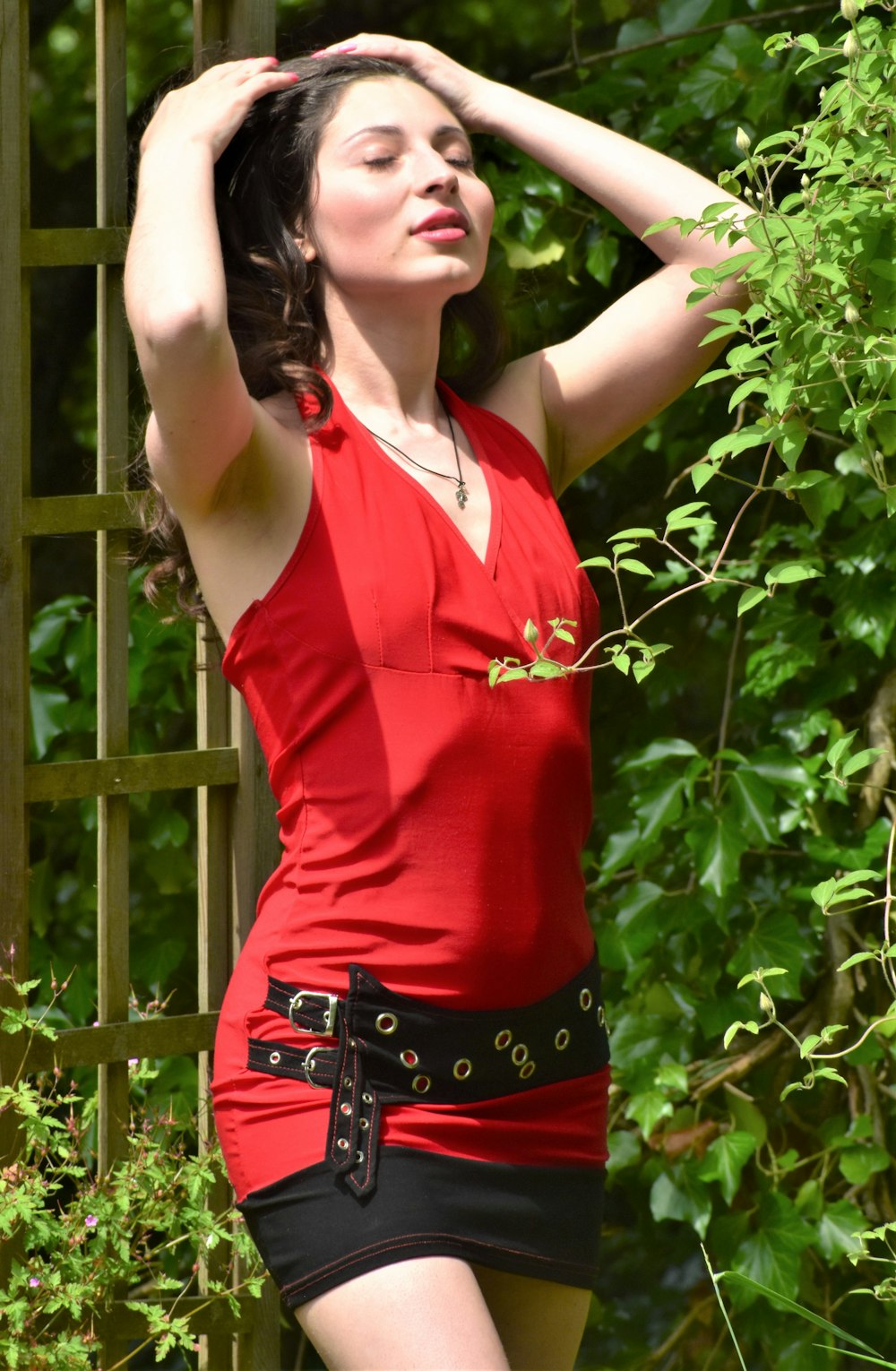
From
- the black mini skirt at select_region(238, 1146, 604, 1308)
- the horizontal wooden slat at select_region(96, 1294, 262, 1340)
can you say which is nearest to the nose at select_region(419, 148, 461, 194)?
the black mini skirt at select_region(238, 1146, 604, 1308)

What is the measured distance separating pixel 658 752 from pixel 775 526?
1.27 ft

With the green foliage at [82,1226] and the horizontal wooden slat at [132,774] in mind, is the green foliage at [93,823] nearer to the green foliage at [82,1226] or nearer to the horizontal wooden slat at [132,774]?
the horizontal wooden slat at [132,774]

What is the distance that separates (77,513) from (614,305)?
0.70 m

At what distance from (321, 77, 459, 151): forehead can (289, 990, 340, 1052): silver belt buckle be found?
0.84m

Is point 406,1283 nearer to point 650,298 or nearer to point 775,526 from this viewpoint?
point 650,298

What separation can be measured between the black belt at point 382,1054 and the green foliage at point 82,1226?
0.55 metres

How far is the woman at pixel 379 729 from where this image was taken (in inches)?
55.2

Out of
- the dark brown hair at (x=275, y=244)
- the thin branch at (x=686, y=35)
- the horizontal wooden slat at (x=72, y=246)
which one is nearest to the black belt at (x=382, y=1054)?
the dark brown hair at (x=275, y=244)

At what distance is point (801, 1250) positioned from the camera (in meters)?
2.42

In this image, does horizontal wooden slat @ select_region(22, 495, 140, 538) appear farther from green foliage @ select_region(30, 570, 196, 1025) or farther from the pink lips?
the pink lips

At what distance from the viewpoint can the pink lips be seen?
1575 millimetres

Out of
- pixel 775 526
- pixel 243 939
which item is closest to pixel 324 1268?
pixel 243 939

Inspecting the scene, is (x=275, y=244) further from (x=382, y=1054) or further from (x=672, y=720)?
(x=672, y=720)

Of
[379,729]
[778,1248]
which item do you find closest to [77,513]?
[379,729]
